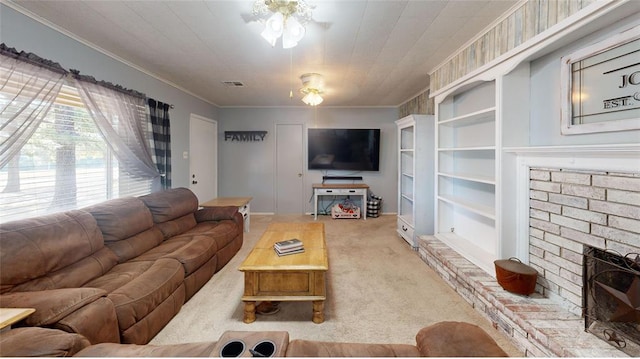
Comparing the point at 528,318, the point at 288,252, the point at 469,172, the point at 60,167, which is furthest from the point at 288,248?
the point at 469,172

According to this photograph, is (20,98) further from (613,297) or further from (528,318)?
(613,297)

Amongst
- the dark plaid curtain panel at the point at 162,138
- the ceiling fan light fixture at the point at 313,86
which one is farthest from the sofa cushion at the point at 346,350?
the dark plaid curtain panel at the point at 162,138

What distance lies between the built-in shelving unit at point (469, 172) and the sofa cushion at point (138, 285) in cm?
266

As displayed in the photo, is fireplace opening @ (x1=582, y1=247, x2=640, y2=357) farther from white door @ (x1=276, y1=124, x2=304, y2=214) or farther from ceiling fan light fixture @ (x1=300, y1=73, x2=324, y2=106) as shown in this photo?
white door @ (x1=276, y1=124, x2=304, y2=214)

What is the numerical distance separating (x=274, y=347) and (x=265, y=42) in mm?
2487

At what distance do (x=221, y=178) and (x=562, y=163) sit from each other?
5.55 m

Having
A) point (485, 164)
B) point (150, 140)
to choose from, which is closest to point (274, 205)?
point (150, 140)

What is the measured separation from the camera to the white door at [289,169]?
18.9ft

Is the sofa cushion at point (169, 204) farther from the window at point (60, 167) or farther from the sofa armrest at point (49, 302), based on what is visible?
the sofa armrest at point (49, 302)

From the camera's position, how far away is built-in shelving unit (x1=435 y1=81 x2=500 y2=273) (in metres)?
2.57

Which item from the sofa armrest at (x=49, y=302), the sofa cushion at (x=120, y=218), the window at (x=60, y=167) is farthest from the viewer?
the sofa cushion at (x=120, y=218)

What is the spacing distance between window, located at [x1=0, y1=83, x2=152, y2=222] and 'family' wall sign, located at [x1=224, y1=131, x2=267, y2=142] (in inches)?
112

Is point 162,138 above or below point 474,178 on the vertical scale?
above

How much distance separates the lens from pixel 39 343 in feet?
3.59
